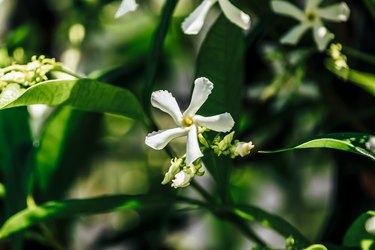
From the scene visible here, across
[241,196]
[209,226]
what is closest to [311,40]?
[241,196]

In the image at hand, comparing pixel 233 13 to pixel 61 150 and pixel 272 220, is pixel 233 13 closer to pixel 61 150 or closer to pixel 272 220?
pixel 272 220

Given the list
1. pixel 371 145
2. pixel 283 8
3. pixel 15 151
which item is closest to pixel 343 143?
pixel 371 145

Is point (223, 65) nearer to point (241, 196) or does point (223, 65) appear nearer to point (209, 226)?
point (241, 196)

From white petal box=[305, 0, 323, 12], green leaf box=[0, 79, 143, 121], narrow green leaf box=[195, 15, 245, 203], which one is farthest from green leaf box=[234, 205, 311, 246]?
white petal box=[305, 0, 323, 12]

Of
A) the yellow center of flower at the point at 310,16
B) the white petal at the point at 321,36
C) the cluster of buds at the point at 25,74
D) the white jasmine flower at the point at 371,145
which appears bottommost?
the white jasmine flower at the point at 371,145

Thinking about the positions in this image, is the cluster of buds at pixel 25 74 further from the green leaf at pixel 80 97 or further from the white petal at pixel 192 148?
the white petal at pixel 192 148

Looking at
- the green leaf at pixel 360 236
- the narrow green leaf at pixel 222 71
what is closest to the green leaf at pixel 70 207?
the narrow green leaf at pixel 222 71
